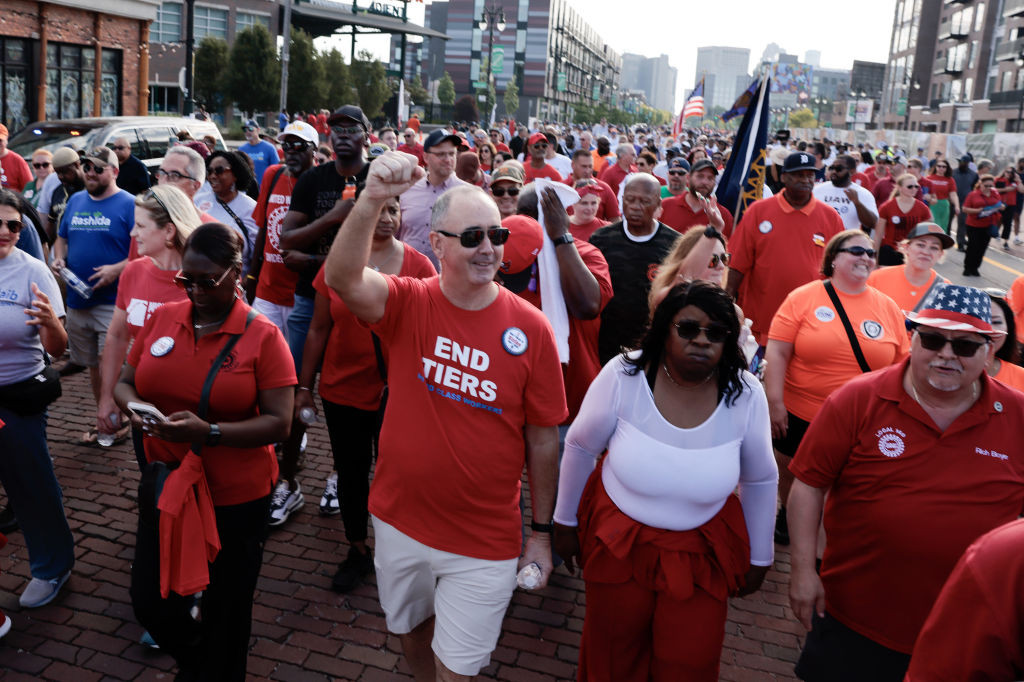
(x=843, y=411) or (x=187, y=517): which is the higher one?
(x=843, y=411)

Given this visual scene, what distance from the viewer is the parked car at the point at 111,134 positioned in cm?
1422

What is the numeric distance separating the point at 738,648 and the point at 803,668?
1176 millimetres

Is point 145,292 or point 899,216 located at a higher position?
point 899,216

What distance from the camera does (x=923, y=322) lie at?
294 centimetres

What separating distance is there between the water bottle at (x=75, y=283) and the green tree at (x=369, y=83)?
4286cm

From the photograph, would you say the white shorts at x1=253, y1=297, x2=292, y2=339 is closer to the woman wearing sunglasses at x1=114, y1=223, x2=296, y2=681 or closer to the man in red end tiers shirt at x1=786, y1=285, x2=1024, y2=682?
the woman wearing sunglasses at x1=114, y1=223, x2=296, y2=681

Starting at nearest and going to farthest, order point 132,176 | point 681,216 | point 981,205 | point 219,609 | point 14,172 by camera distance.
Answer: point 219,609 → point 681,216 → point 132,176 → point 14,172 → point 981,205

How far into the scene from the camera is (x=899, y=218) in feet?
33.3

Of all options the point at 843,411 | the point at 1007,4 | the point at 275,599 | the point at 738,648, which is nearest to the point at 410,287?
the point at 843,411

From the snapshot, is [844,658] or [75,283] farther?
[75,283]

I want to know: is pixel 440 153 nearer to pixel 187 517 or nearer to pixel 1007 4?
pixel 187 517

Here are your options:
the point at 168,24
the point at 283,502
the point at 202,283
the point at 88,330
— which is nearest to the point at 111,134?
the point at 88,330

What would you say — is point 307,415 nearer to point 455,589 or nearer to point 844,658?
point 455,589

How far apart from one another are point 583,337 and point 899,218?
711cm
